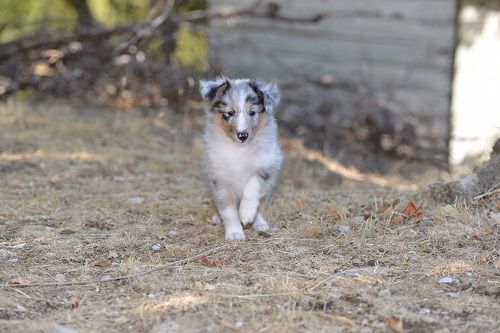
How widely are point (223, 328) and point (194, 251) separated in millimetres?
1304

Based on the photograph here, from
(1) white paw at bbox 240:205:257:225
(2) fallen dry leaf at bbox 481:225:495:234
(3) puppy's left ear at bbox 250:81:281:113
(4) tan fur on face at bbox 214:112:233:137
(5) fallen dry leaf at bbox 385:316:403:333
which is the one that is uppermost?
(3) puppy's left ear at bbox 250:81:281:113

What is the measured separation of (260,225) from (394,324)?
6.55 ft

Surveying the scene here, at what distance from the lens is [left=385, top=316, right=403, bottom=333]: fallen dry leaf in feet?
12.9

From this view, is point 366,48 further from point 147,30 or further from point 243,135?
point 243,135

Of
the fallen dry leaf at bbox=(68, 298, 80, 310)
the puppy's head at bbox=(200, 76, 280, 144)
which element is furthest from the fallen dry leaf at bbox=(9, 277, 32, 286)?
the puppy's head at bbox=(200, 76, 280, 144)

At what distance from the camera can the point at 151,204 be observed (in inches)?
253

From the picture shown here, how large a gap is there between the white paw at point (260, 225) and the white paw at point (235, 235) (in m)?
0.22

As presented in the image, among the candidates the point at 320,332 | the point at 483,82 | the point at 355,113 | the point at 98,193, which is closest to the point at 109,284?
the point at 320,332

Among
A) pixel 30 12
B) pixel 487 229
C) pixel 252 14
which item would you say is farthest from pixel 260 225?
pixel 30 12

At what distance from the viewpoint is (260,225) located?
583 cm

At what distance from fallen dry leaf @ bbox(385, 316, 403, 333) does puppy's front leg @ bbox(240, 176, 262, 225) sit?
1841 mm

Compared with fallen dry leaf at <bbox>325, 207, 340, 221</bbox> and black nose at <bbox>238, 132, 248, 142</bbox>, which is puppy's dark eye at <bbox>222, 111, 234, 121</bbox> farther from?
fallen dry leaf at <bbox>325, 207, 340, 221</bbox>

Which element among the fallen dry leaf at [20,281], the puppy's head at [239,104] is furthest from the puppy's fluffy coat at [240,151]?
the fallen dry leaf at [20,281]

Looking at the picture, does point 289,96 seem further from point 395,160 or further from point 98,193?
point 98,193
